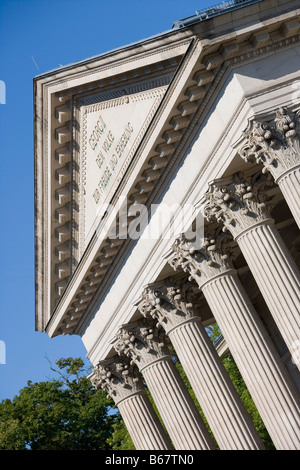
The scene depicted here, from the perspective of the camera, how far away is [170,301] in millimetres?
38656

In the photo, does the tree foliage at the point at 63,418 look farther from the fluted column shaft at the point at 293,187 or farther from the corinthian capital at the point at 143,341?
the fluted column shaft at the point at 293,187

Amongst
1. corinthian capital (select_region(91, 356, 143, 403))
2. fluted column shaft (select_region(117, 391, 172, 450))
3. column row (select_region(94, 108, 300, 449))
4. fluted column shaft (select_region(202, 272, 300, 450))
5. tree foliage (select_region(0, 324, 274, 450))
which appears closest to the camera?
column row (select_region(94, 108, 300, 449))

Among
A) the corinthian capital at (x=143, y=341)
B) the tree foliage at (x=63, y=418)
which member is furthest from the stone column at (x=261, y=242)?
the tree foliage at (x=63, y=418)

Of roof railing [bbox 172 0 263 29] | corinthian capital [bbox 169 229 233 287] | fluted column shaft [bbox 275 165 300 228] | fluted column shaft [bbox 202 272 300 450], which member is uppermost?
roof railing [bbox 172 0 263 29]

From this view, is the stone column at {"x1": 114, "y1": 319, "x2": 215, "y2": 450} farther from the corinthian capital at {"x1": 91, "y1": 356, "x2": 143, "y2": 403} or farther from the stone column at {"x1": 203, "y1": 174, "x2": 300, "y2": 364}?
the stone column at {"x1": 203, "y1": 174, "x2": 300, "y2": 364}

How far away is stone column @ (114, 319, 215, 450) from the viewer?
130 feet

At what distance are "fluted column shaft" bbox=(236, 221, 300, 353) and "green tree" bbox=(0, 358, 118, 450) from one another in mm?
51749

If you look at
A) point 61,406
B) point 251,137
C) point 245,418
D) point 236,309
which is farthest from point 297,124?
point 61,406

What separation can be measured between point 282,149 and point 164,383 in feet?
49.3

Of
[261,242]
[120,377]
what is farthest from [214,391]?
[120,377]

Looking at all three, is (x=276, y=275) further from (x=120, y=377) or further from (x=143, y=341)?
(x=120, y=377)

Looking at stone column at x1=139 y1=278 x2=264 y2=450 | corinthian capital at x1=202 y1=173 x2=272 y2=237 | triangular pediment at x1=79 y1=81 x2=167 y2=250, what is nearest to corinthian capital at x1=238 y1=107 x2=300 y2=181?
corinthian capital at x1=202 y1=173 x2=272 y2=237

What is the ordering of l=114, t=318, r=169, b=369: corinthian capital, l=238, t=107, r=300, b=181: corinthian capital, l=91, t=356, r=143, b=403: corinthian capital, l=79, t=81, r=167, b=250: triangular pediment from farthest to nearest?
l=91, t=356, r=143, b=403: corinthian capital < l=114, t=318, r=169, b=369: corinthian capital < l=79, t=81, r=167, b=250: triangular pediment < l=238, t=107, r=300, b=181: corinthian capital

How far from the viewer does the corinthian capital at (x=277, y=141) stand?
29.8 m
